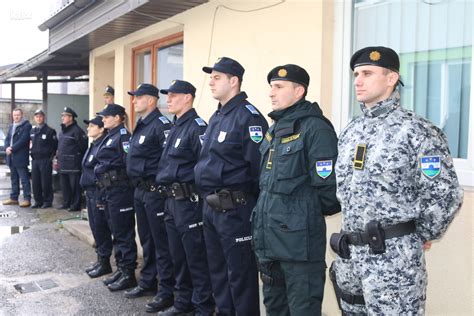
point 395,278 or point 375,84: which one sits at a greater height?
point 375,84

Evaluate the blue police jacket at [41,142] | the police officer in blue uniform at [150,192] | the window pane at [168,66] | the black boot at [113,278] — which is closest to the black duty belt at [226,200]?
the police officer in blue uniform at [150,192]

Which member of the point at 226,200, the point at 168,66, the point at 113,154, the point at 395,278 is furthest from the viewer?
the point at 168,66

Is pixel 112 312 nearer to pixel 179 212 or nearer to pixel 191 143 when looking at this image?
pixel 179 212

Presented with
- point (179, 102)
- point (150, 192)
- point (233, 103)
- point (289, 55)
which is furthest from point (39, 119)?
point (233, 103)

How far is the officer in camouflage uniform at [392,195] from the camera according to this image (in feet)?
7.62

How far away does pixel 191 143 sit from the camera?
13.5 feet

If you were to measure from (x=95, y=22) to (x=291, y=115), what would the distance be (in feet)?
15.7

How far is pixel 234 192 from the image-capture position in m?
3.51

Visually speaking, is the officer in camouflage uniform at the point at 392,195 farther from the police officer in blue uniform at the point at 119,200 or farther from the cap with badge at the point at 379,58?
the police officer in blue uniform at the point at 119,200

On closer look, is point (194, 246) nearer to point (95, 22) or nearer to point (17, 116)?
point (95, 22)

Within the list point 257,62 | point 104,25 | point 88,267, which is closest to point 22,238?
point 88,267

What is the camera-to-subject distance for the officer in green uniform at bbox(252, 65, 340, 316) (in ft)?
9.43

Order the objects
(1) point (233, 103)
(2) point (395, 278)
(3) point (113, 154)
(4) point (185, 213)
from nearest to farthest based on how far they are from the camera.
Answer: (2) point (395, 278) → (1) point (233, 103) → (4) point (185, 213) → (3) point (113, 154)

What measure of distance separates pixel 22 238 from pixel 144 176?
377 cm
